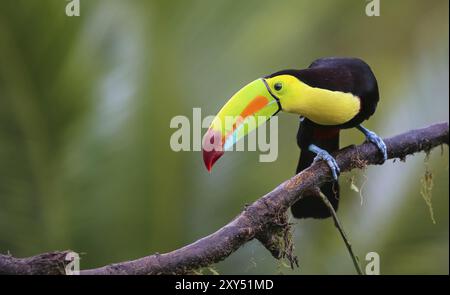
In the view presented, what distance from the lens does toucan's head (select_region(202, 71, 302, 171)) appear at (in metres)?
2.08

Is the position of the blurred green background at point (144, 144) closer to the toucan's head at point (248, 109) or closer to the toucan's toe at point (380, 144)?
the toucan's toe at point (380, 144)

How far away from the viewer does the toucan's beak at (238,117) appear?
2.08m

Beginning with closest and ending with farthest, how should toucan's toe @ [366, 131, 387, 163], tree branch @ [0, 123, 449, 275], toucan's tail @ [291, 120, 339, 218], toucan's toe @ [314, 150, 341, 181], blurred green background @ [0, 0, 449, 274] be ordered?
tree branch @ [0, 123, 449, 275] < toucan's toe @ [314, 150, 341, 181] < toucan's toe @ [366, 131, 387, 163] < toucan's tail @ [291, 120, 339, 218] < blurred green background @ [0, 0, 449, 274]

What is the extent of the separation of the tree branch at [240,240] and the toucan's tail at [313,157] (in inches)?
6.9

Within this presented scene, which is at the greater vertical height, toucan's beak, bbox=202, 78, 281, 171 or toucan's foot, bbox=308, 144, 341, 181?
toucan's beak, bbox=202, 78, 281, 171

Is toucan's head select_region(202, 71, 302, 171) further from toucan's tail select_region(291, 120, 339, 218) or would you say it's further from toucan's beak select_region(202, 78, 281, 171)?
toucan's tail select_region(291, 120, 339, 218)

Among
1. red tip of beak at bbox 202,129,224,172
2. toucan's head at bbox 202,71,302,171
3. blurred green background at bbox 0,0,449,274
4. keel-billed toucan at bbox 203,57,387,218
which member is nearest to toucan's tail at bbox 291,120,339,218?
keel-billed toucan at bbox 203,57,387,218

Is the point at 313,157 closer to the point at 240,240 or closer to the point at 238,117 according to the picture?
the point at 238,117

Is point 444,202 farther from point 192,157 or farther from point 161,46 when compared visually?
point 161,46

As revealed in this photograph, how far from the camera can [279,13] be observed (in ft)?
9.83

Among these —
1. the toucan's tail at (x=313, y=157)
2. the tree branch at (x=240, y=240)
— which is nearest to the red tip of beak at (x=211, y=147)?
the tree branch at (x=240, y=240)

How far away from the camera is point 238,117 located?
83.0 inches

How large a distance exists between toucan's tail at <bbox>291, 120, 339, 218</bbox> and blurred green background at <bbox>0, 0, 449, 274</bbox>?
131mm
